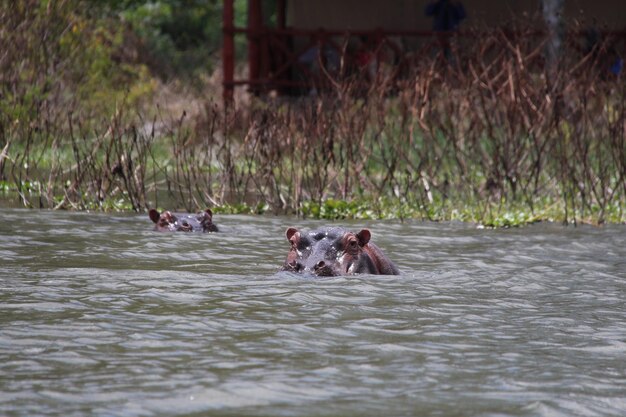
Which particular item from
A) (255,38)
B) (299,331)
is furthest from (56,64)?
(299,331)

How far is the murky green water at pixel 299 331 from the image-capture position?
604 cm

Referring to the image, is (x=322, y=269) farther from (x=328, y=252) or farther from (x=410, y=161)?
(x=410, y=161)

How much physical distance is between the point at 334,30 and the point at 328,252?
15015mm

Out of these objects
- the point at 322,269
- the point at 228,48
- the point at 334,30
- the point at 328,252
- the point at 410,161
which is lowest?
the point at 322,269

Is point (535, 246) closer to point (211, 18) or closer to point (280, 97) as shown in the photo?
point (280, 97)

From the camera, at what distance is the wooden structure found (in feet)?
77.0

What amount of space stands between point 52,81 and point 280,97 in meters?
5.70

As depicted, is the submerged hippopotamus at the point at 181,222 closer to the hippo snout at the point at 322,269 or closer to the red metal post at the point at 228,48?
the hippo snout at the point at 322,269

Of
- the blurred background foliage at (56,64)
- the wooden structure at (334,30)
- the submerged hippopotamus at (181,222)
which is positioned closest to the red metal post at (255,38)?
the wooden structure at (334,30)

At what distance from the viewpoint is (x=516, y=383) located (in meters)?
6.37

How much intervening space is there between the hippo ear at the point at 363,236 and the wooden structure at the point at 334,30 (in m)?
13.5

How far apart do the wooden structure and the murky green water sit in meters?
11.8

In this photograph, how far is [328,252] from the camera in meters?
9.22

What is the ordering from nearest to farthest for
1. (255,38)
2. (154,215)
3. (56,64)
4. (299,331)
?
(299,331) → (154,215) → (56,64) → (255,38)
